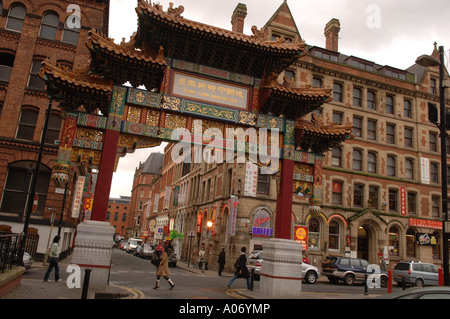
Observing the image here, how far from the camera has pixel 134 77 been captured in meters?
12.3

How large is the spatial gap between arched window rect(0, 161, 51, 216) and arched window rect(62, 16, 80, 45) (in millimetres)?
9484

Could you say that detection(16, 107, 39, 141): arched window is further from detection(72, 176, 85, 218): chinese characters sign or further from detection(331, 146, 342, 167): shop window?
detection(331, 146, 342, 167): shop window

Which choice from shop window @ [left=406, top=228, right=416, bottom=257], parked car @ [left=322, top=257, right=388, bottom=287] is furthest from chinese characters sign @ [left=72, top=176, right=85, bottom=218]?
shop window @ [left=406, top=228, right=416, bottom=257]

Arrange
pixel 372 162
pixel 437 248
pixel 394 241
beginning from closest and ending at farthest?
pixel 394 241, pixel 372 162, pixel 437 248

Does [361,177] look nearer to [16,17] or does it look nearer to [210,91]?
[210,91]

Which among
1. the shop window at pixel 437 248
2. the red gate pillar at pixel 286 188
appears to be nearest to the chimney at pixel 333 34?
the shop window at pixel 437 248

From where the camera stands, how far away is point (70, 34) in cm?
2555

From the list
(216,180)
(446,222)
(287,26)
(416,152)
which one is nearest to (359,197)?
(416,152)

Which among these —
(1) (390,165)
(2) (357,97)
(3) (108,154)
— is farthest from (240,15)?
(3) (108,154)

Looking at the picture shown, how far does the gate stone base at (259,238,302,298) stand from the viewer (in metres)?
12.4

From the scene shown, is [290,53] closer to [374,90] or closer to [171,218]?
[374,90]

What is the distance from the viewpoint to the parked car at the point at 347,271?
22250 millimetres

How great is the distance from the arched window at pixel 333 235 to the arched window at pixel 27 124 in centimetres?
2489

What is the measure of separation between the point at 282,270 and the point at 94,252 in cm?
655
